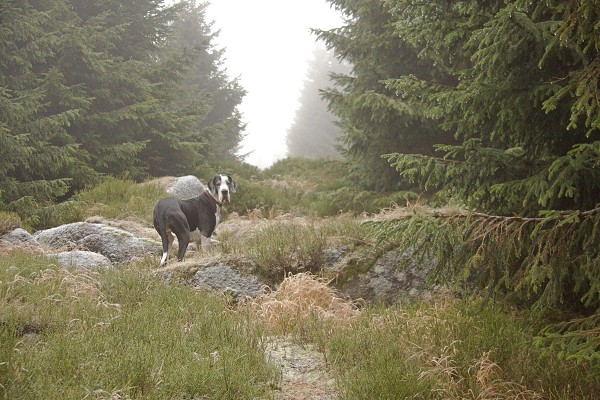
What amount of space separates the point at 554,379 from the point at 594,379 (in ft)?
0.88

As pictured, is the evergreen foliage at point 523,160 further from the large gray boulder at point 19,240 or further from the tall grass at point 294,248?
the large gray boulder at point 19,240

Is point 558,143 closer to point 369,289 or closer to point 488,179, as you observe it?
point 488,179

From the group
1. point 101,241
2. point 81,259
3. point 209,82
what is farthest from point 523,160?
point 209,82

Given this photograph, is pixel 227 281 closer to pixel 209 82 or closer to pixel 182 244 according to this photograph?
pixel 182 244

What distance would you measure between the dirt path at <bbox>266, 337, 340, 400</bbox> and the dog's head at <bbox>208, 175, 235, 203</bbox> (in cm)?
517

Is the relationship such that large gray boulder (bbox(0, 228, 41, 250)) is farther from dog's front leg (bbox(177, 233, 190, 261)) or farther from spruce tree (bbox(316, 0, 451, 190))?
spruce tree (bbox(316, 0, 451, 190))

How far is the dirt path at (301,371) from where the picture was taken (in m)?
3.75

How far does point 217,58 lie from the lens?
99.3ft

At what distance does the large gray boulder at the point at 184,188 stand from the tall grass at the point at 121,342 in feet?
22.9

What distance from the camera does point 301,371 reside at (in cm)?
415

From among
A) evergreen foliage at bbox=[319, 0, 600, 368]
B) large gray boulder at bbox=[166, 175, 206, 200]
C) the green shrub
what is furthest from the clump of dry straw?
large gray boulder at bbox=[166, 175, 206, 200]

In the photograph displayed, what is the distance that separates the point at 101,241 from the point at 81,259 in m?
1.39

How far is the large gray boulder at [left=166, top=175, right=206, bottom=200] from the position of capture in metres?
13.0

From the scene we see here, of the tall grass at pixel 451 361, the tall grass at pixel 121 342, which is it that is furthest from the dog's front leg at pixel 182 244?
the tall grass at pixel 451 361
